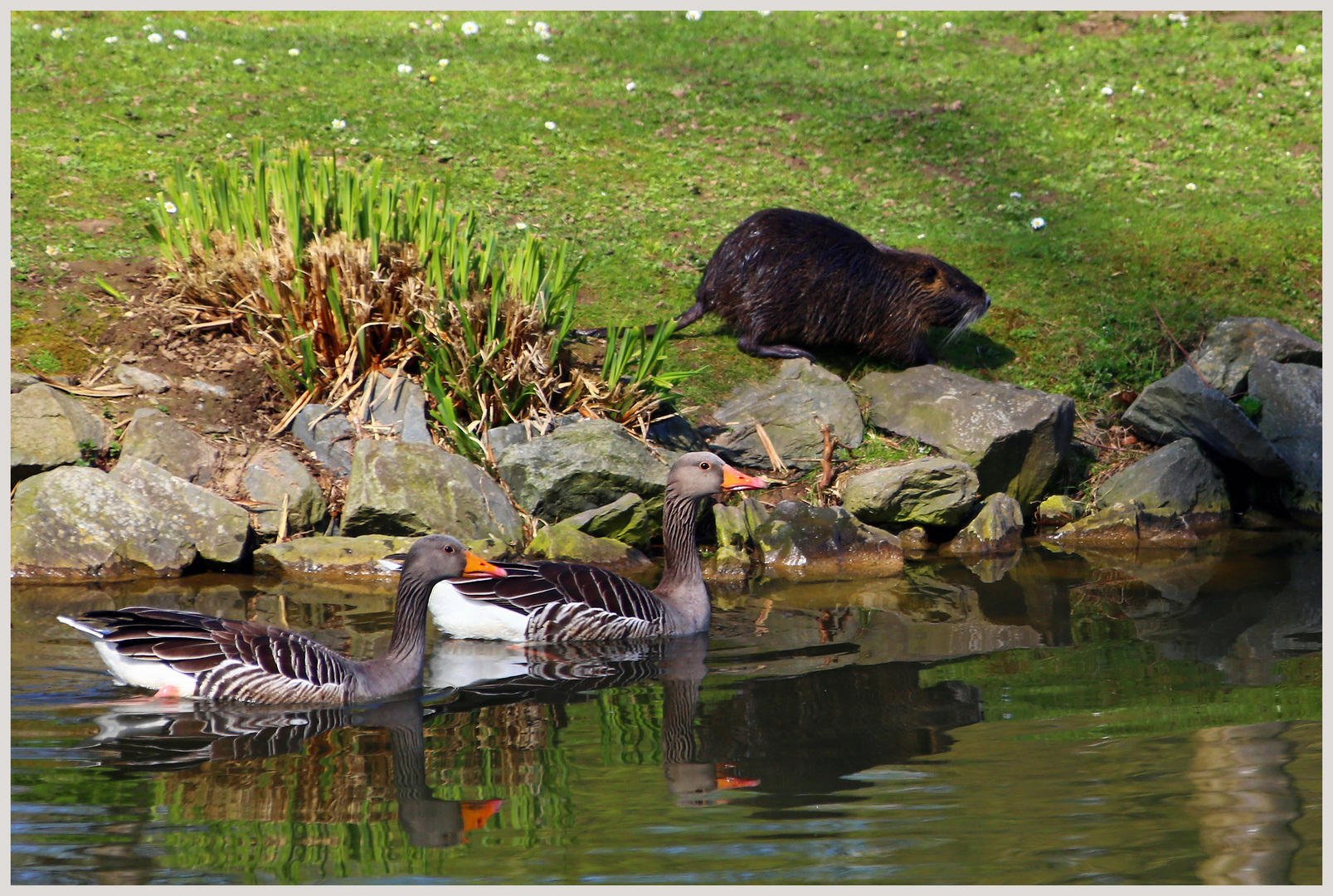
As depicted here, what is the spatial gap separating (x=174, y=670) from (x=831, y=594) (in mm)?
3928

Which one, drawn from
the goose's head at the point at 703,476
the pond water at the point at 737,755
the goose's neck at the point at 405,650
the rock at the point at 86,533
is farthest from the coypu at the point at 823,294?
the goose's neck at the point at 405,650

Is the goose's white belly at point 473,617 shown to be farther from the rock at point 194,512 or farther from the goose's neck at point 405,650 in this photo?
the rock at point 194,512

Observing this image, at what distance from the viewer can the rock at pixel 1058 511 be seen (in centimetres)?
937

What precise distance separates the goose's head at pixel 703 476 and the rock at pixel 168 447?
11.3 feet

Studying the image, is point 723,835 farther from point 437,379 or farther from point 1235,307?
point 1235,307

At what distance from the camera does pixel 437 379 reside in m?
8.94

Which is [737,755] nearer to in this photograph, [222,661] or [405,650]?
[405,650]

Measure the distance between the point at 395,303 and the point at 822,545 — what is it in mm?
3604

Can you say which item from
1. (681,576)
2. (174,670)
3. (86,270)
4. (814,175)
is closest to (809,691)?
(681,576)

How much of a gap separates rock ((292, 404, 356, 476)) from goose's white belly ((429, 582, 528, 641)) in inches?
84.5

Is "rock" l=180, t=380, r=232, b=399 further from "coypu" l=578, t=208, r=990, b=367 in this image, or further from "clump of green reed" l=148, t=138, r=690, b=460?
"coypu" l=578, t=208, r=990, b=367

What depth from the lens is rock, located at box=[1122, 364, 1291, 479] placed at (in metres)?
9.30

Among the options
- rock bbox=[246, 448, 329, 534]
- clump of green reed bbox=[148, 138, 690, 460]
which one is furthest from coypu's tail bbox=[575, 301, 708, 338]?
rock bbox=[246, 448, 329, 534]

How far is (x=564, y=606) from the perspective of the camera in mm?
6793
